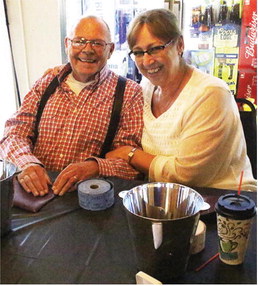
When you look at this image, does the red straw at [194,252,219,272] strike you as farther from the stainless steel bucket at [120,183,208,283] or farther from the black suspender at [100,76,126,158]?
the black suspender at [100,76,126,158]

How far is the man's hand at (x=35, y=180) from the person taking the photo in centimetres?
128

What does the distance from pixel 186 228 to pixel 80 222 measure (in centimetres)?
41

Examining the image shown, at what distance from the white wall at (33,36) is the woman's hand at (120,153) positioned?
135cm

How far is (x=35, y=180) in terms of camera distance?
1327 mm

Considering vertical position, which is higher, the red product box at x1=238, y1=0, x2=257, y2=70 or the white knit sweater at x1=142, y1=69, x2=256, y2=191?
the red product box at x1=238, y1=0, x2=257, y2=70

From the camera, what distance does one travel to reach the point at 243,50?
2766 mm

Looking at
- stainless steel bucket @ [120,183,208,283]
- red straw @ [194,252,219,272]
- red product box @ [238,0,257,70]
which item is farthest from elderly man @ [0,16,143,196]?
red product box @ [238,0,257,70]

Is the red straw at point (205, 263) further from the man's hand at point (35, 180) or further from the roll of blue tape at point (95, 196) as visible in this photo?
the man's hand at point (35, 180)

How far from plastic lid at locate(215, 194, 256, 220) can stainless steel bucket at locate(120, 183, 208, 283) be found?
56mm

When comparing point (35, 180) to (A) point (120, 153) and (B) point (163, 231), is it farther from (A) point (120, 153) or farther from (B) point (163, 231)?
(B) point (163, 231)

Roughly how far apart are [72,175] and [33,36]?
1731 mm

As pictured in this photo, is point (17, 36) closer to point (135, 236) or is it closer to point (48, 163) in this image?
point (48, 163)

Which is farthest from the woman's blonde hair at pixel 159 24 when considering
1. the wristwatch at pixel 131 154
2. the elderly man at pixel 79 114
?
the wristwatch at pixel 131 154

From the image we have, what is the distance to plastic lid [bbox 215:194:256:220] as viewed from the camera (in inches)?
31.9
